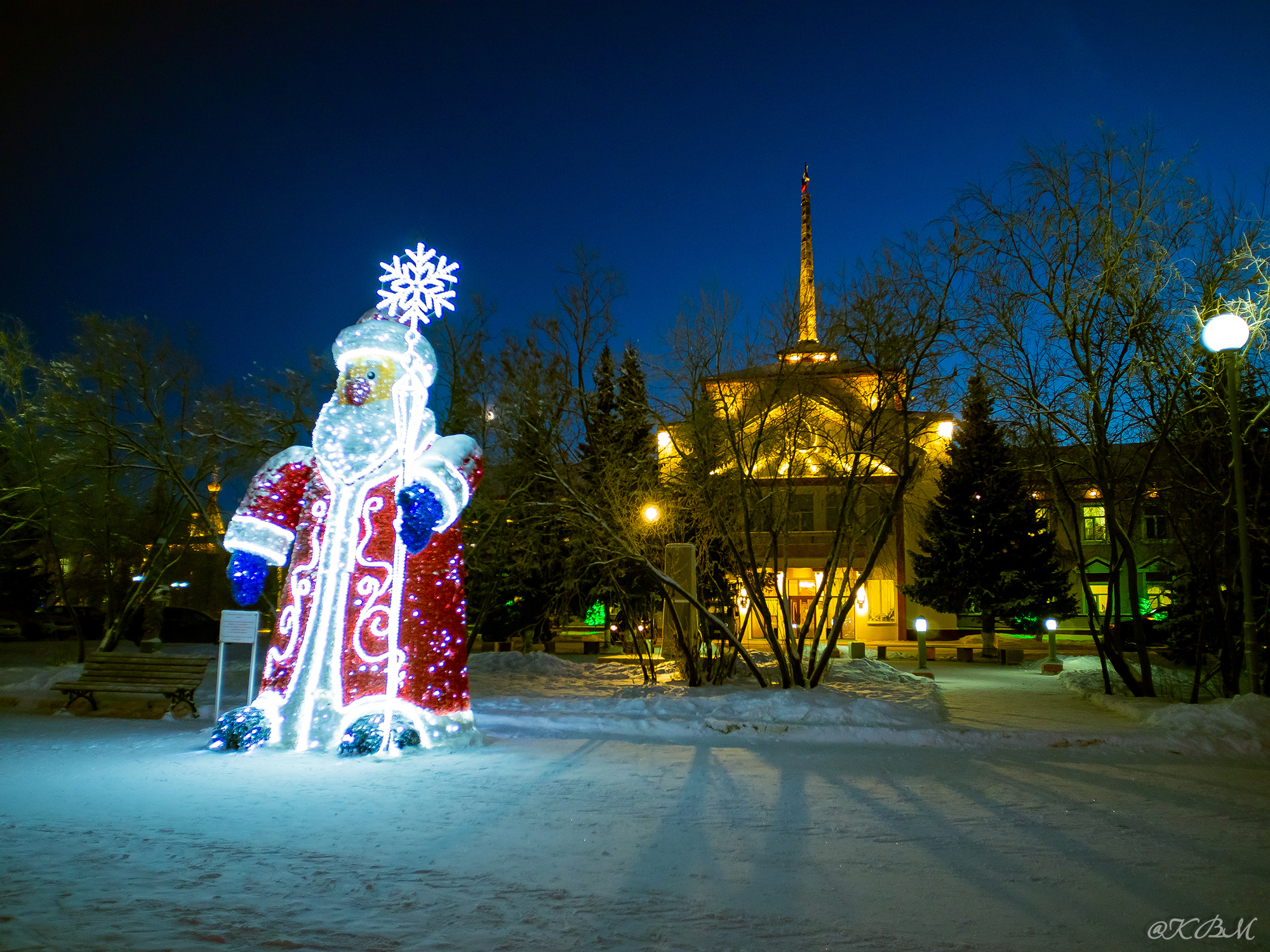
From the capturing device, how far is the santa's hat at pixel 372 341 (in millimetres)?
8023

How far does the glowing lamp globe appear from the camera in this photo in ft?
26.5

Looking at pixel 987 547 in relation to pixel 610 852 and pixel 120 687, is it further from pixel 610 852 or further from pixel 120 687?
pixel 610 852

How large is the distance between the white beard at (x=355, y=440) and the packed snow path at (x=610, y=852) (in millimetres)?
2727

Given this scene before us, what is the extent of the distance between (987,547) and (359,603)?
25702 millimetres

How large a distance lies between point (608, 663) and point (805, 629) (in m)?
7.78

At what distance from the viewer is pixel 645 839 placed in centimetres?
493

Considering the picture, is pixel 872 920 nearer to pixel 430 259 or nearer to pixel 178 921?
pixel 178 921

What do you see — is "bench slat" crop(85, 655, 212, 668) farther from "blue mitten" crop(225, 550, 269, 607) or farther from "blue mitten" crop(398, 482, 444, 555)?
"blue mitten" crop(398, 482, 444, 555)

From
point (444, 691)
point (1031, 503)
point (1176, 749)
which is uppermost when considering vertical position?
point (1031, 503)

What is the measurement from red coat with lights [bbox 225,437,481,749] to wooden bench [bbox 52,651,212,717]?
144 inches

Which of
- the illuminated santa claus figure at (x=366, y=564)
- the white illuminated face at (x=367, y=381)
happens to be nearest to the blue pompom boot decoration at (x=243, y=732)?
the illuminated santa claus figure at (x=366, y=564)

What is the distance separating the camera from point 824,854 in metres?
4.65

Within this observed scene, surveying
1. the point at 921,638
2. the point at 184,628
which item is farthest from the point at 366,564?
the point at 184,628

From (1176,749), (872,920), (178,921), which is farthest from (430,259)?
(1176,749)
